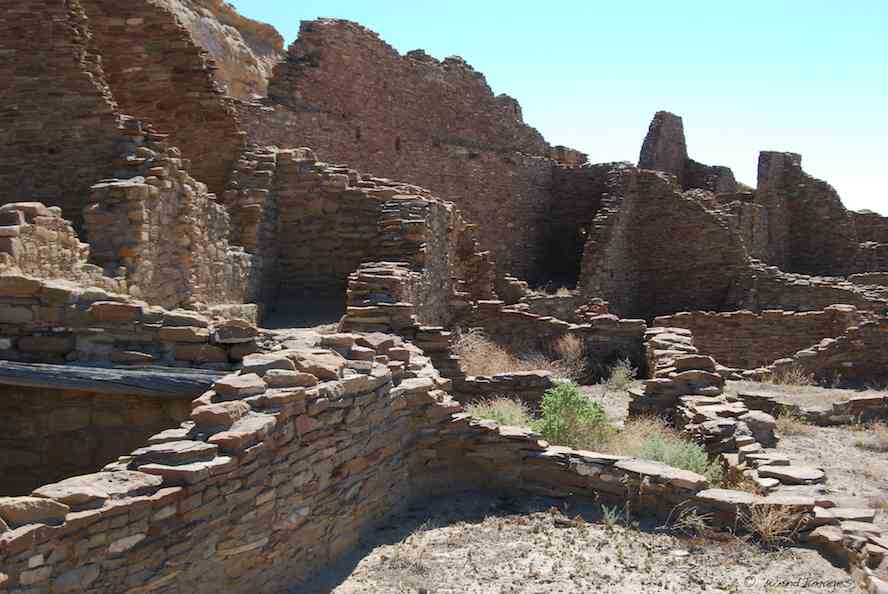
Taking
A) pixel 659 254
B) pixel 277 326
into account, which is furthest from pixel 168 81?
pixel 659 254

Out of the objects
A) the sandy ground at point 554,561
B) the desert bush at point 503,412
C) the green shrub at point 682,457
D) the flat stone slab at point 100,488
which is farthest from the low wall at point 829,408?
the flat stone slab at point 100,488

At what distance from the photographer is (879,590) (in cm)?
538

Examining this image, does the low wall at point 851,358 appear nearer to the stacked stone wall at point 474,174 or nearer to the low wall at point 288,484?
the stacked stone wall at point 474,174

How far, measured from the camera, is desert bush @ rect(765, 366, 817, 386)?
14.3 meters

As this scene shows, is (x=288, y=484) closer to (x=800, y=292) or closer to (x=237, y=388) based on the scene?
(x=237, y=388)

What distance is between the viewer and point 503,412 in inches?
347

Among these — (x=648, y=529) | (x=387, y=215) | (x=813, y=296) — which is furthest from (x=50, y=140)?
(x=813, y=296)

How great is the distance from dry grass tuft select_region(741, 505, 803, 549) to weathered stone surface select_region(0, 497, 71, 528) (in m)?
4.85

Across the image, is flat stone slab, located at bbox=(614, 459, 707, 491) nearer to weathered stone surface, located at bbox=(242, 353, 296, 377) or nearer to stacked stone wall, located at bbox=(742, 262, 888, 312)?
weathered stone surface, located at bbox=(242, 353, 296, 377)

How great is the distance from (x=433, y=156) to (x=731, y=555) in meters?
14.3

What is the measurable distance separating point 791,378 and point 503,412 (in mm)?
7660

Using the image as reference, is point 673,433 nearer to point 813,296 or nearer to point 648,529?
point 648,529

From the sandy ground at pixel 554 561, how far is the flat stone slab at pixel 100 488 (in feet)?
5.05

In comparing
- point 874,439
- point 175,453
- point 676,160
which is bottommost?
point 874,439
